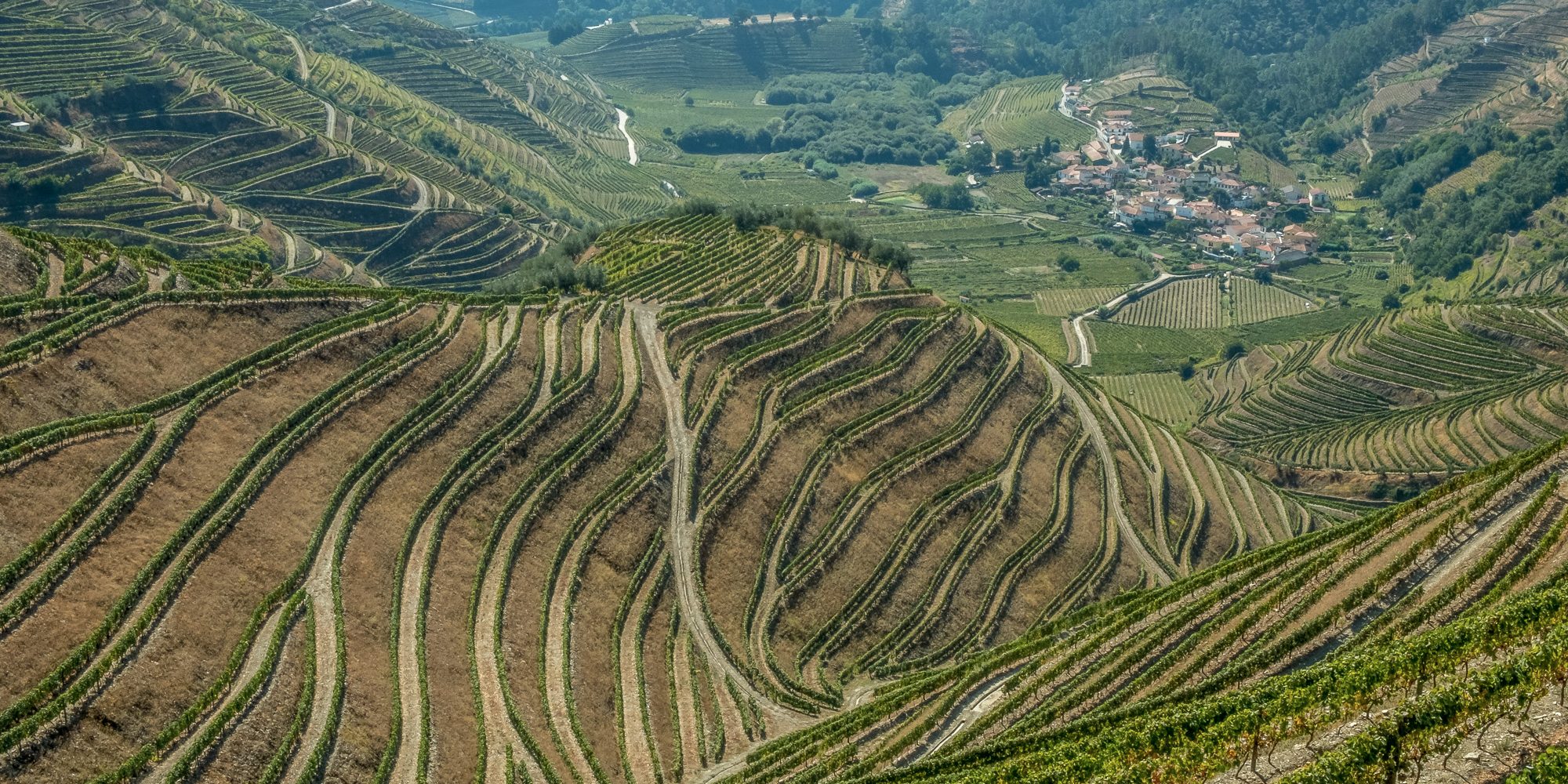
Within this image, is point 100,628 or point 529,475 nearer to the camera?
point 100,628

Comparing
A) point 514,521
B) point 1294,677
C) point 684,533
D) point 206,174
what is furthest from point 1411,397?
point 206,174

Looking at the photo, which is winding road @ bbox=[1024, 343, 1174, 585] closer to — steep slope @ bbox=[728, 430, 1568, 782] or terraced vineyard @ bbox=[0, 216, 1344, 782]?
terraced vineyard @ bbox=[0, 216, 1344, 782]

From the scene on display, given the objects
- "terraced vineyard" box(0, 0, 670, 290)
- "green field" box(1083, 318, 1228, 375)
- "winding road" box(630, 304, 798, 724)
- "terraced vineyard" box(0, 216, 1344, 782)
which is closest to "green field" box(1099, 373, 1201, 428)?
"green field" box(1083, 318, 1228, 375)

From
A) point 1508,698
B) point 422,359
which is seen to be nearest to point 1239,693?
point 1508,698

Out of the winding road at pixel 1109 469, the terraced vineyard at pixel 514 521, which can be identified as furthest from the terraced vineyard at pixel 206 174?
the winding road at pixel 1109 469

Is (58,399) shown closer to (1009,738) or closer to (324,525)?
(324,525)

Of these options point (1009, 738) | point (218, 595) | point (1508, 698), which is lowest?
point (1009, 738)

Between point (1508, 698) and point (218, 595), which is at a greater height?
point (1508, 698)

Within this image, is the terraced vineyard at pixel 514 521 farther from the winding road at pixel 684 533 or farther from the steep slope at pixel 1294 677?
the steep slope at pixel 1294 677

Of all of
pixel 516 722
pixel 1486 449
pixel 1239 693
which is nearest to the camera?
pixel 1239 693
